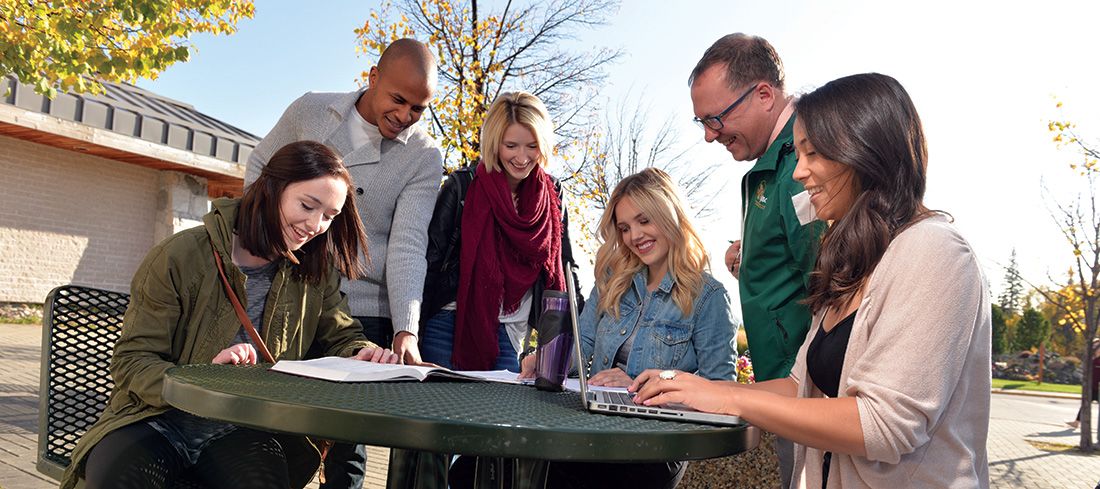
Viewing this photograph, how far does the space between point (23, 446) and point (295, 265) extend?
11.0ft

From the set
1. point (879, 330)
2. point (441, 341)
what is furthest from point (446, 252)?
point (879, 330)

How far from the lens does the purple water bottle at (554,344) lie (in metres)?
2.09

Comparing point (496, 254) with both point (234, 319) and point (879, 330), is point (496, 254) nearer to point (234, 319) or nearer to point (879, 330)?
point (234, 319)

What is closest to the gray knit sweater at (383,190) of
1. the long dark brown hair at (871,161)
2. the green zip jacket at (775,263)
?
the green zip jacket at (775,263)

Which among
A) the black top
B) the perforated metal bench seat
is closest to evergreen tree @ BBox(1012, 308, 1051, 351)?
the black top

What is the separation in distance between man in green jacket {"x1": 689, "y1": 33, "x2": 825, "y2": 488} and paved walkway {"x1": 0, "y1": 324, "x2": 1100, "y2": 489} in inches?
120

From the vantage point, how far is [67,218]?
49.1 feet

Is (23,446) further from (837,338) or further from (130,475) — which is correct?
(837,338)

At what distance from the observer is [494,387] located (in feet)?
6.65

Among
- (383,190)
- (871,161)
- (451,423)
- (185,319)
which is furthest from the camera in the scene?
(383,190)

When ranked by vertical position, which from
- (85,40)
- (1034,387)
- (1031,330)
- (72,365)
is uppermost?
(85,40)

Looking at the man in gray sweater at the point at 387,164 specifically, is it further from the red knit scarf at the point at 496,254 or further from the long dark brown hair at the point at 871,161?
the long dark brown hair at the point at 871,161

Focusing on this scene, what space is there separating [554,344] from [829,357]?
67 cm

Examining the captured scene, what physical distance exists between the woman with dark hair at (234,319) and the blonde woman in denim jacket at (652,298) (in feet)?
2.87
